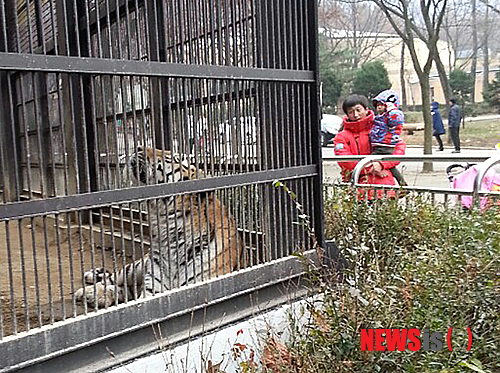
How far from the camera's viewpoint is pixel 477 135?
25.6 meters

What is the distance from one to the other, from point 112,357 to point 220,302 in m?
0.70

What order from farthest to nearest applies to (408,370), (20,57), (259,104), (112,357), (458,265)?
(259,104), (458,265), (112,357), (408,370), (20,57)

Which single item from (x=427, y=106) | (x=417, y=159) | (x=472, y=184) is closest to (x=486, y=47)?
(x=427, y=106)

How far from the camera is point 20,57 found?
8.14 ft

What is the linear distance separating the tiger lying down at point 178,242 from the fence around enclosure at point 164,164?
1 cm

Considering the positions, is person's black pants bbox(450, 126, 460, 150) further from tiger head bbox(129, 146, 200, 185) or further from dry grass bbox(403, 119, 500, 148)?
tiger head bbox(129, 146, 200, 185)

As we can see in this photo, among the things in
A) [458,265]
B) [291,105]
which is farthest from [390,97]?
[458,265]

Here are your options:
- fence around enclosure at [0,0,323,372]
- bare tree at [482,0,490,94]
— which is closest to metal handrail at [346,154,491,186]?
fence around enclosure at [0,0,323,372]

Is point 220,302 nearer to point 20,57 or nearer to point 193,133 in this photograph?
point 193,133

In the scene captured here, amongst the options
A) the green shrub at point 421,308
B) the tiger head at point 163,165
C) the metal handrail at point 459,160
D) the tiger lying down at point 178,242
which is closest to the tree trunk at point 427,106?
the metal handrail at point 459,160

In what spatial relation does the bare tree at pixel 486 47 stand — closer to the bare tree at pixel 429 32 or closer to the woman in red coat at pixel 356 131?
the bare tree at pixel 429 32

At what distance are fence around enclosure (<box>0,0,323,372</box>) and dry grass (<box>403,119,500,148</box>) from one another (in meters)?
20.8

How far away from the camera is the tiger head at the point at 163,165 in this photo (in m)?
3.08

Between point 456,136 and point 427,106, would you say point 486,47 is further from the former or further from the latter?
point 427,106
